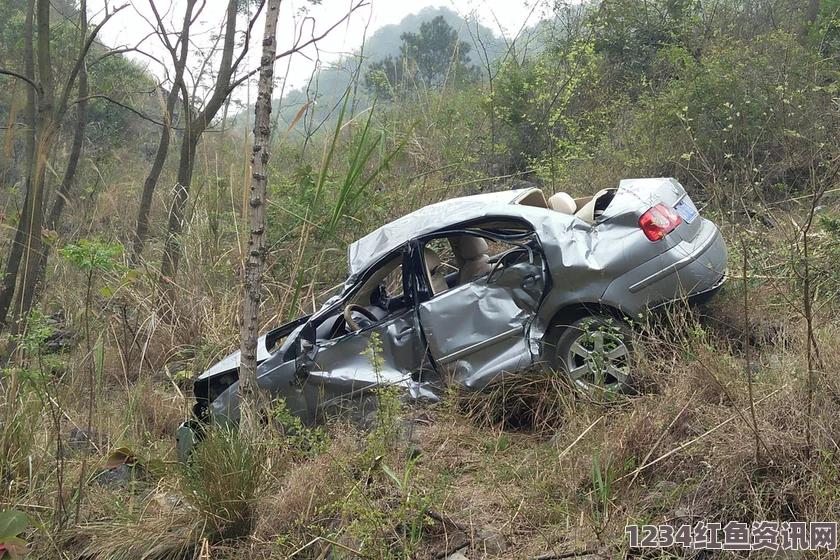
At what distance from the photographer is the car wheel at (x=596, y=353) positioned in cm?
429

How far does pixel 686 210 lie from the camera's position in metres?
4.96

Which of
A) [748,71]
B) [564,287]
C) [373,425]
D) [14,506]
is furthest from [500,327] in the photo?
[748,71]

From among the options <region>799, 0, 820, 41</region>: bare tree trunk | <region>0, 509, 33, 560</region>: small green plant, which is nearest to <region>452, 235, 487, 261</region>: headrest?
<region>0, 509, 33, 560</region>: small green plant

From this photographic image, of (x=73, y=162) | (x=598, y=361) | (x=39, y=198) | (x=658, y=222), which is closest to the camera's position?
(x=598, y=361)

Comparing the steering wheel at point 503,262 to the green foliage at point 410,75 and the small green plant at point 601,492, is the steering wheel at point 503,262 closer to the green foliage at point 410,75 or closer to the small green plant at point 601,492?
the small green plant at point 601,492

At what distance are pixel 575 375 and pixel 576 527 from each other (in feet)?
5.02

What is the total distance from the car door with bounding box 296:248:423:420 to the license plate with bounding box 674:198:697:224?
2104 mm

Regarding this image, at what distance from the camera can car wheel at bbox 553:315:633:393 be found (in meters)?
4.29

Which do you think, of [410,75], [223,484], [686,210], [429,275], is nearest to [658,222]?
[686,210]

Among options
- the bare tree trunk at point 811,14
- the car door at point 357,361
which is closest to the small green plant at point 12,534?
the car door at point 357,361

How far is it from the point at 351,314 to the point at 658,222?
245 centimetres

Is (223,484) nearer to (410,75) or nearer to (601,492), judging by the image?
(601,492)

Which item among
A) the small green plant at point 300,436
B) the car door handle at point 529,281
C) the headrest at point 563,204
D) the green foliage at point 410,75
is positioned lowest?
the small green plant at point 300,436

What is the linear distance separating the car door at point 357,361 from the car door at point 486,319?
0.56 ft
